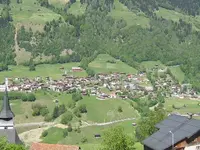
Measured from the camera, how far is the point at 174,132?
190 ft

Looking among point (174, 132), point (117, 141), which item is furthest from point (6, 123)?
point (174, 132)

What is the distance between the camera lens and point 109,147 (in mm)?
63125

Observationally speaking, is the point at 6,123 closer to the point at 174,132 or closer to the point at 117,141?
the point at 117,141

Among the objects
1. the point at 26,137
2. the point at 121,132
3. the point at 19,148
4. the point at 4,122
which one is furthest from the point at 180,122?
the point at 26,137

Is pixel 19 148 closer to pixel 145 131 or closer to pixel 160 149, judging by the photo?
pixel 160 149

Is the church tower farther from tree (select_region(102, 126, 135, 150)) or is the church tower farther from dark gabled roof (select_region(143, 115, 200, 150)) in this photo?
dark gabled roof (select_region(143, 115, 200, 150))

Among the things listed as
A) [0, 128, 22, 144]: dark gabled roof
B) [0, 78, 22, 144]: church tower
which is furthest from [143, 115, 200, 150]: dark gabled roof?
[0, 78, 22, 144]: church tower

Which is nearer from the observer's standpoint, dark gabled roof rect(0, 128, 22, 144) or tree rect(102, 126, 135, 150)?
tree rect(102, 126, 135, 150)

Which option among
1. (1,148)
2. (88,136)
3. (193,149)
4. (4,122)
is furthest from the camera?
(88,136)

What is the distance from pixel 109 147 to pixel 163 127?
753 cm

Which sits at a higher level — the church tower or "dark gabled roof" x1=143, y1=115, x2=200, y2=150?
"dark gabled roof" x1=143, y1=115, x2=200, y2=150

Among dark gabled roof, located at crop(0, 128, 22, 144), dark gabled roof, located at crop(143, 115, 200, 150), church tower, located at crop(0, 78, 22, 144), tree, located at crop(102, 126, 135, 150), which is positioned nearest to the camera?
dark gabled roof, located at crop(143, 115, 200, 150)

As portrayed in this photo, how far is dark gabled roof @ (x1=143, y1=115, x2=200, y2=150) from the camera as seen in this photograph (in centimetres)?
5634

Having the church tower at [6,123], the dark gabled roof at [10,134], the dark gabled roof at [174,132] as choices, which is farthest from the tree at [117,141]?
the church tower at [6,123]
